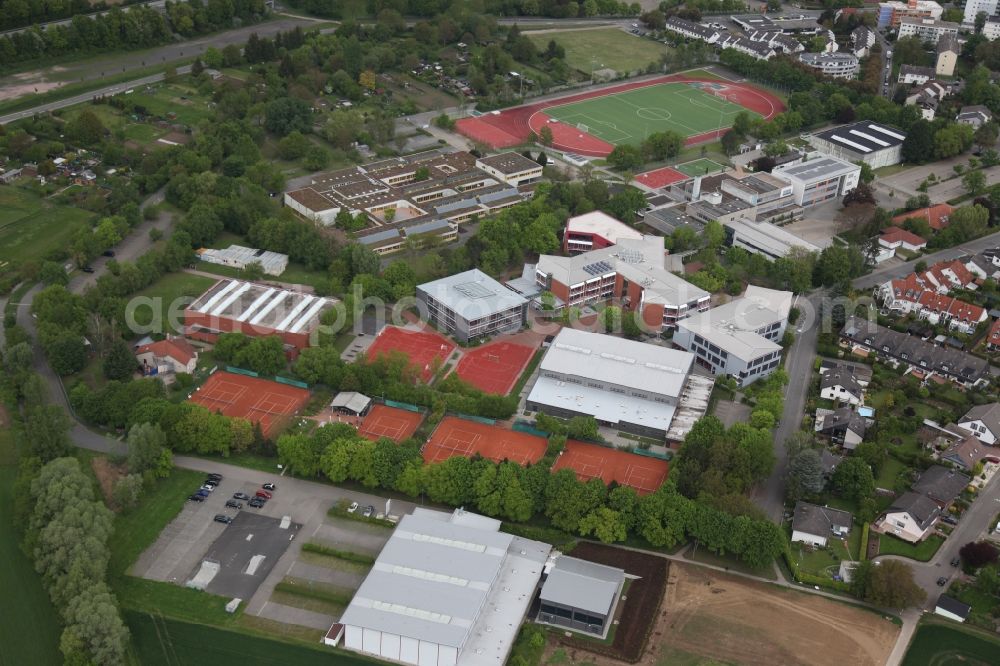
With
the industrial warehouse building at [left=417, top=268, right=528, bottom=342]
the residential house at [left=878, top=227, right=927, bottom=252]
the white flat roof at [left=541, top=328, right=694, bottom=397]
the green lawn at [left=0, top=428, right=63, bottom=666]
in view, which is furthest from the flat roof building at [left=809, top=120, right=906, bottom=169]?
the green lawn at [left=0, top=428, right=63, bottom=666]

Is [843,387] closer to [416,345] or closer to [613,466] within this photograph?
[613,466]

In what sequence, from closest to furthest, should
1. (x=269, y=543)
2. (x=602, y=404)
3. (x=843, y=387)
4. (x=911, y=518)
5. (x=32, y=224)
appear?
(x=269, y=543)
(x=911, y=518)
(x=602, y=404)
(x=843, y=387)
(x=32, y=224)

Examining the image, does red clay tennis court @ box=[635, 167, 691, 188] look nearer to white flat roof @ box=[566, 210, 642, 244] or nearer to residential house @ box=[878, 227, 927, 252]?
white flat roof @ box=[566, 210, 642, 244]

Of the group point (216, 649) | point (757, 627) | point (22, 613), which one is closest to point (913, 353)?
point (757, 627)

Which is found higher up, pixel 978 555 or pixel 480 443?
pixel 978 555

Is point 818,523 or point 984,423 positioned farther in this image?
point 984,423

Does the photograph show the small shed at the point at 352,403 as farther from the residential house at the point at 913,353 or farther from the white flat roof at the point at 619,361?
the residential house at the point at 913,353

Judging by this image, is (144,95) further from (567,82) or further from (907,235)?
(907,235)
